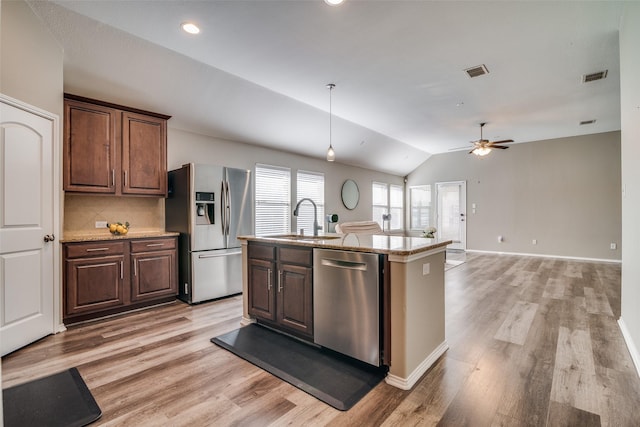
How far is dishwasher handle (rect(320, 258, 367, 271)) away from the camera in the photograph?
2.25 meters

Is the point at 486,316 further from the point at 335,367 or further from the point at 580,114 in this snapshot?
the point at 580,114

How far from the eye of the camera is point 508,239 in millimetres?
7906

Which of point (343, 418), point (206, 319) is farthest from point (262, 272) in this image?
point (343, 418)

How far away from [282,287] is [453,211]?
734 cm

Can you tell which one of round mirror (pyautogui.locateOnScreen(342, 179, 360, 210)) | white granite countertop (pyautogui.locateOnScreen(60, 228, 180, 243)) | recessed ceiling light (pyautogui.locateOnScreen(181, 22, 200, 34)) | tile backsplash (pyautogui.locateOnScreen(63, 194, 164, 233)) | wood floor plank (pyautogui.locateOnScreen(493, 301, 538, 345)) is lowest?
wood floor plank (pyautogui.locateOnScreen(493, 301, 538, 345))

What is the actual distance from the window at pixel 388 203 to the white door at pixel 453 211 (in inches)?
44.4

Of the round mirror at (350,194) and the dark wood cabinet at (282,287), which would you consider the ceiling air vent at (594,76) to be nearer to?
the dark wood cabinet at (282,287)

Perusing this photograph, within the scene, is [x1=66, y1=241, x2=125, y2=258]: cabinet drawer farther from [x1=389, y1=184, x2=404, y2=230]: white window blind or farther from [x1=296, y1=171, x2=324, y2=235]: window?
[x1=389, y1=184, x2=404, y2=230]: white window blind

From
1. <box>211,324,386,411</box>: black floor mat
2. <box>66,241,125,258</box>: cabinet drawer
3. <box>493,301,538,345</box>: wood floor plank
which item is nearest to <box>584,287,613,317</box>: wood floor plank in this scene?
<box>493,301,538,345</box>: wood floor plank

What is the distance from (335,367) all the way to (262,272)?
1144 mm

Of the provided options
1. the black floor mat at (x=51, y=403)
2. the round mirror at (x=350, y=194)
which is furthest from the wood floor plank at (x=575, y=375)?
the round mirror at (x=350, y=194)

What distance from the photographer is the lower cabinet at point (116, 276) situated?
10.3ft

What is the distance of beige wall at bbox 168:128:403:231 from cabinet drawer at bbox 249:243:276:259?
2.14 meters

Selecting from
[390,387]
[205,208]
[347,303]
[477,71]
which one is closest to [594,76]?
[477,71]
